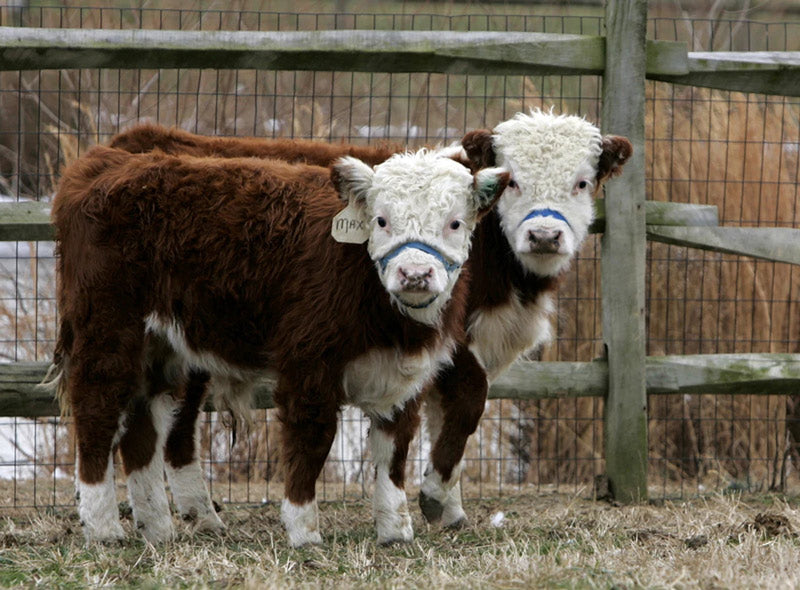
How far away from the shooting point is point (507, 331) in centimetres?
564

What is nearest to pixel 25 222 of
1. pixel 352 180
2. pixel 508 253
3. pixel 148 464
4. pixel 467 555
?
pixel 148 464

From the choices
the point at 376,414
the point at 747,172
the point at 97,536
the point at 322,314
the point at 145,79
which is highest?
the point at 145,79

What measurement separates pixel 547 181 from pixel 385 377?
138 cm

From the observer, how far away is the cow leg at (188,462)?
5.56 metres

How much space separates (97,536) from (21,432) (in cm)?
461

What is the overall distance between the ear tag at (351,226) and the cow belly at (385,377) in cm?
48

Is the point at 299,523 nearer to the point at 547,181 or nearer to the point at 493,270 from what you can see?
the point at 493,270

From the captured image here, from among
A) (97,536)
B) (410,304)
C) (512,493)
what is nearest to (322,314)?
(410,304)

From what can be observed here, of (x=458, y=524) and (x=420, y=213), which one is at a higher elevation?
(x=420, y=213)

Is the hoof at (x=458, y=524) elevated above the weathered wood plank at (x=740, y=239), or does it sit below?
below

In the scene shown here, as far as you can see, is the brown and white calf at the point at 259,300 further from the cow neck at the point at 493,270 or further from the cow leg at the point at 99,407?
the cow neck at the point at 493,270

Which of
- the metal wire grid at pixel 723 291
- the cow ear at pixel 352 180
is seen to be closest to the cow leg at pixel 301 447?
the cow ear at pixel 352 180

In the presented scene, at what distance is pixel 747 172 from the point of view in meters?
8.75

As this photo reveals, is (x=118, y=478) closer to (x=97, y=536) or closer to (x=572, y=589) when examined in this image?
(x=97, y=536)
